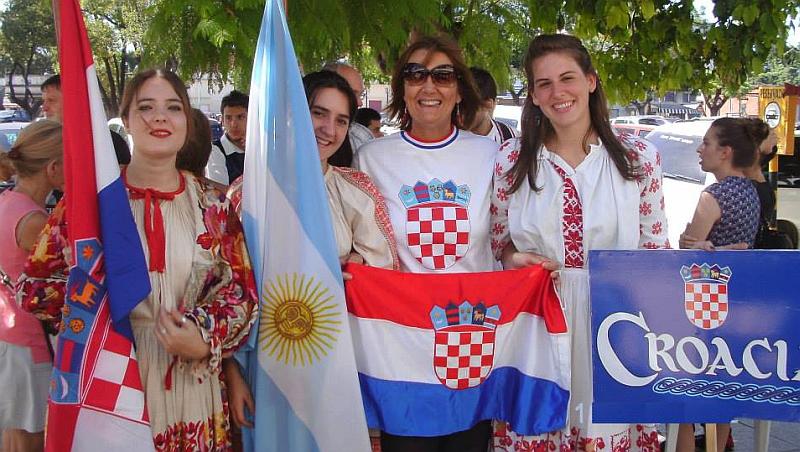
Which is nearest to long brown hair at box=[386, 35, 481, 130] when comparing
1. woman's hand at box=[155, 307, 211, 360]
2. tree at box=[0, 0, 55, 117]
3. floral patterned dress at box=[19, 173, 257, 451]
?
floral patterned dress at box=[19, 173, 257, 451]

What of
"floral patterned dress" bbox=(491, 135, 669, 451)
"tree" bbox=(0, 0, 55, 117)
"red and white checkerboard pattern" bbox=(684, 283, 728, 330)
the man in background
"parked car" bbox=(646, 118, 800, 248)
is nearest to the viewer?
"red and white checkerboard pattern" bbox=(684, 283, 728, 330)

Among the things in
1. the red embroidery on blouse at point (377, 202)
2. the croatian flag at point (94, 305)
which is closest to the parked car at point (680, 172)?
the red embroidery on blouse at point (377, 202)

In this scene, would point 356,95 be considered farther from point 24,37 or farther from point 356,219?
point 24,37

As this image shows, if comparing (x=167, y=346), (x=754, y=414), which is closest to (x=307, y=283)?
(x=167, y=346)

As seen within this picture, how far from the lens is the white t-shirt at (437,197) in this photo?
3105 mm

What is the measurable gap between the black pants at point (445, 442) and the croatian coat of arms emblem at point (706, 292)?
100 cm

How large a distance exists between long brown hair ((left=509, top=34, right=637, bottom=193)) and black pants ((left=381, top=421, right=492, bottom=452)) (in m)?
1.04

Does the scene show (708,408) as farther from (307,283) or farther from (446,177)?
(307,283)

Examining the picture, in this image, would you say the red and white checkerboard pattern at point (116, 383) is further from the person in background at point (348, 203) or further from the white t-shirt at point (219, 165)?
the white t-shirt at point (219, 165)

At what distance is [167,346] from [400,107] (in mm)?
1637

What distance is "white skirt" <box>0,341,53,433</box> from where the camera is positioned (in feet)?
11.0

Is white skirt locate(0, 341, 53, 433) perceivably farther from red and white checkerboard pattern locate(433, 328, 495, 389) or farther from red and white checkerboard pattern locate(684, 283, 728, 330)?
red and white checkerboard pattern locate(684, 283, 728, 330)

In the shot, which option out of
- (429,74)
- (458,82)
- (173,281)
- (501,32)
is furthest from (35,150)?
(501,32)

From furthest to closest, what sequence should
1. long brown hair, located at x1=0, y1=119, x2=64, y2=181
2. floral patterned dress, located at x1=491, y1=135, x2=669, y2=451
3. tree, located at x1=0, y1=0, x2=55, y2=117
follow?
tree, located at x1=0, y1=0, x2=55, y2=117 < long brown hair, located at x1=0, y1=119, x2=64, y2=181 < floral patterned dress, located at x1=491, y1=135, x2=669, y2=451
